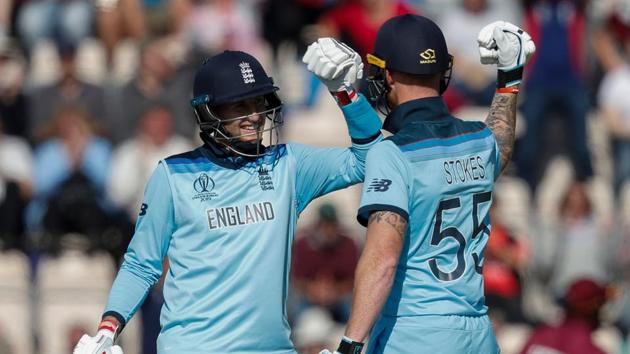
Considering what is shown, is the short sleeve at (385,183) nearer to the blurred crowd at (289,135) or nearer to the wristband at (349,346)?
the wristband at (349,346)

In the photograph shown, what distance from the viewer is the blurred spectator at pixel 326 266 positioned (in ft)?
36.0

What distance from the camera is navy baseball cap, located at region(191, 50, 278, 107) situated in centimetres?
559

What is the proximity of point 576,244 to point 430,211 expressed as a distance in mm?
6244

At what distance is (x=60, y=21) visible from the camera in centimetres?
1311

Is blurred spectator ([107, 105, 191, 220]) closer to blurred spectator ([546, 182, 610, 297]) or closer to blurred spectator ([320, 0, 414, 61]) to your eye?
blurred spectator ([320, 0, 414, 61])

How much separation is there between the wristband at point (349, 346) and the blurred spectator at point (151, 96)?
7169 mm

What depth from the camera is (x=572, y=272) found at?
11.4m

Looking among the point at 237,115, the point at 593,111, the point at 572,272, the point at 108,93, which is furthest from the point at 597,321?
the point at 108,93

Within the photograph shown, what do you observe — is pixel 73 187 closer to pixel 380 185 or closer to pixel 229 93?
pixel 229 93

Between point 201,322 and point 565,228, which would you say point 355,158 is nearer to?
point 201,322

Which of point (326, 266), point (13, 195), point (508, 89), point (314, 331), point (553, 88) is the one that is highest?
point (508, 89)

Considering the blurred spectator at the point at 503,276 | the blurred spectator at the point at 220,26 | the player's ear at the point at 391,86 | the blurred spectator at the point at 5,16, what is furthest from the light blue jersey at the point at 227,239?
the blurred spectator at the point at 5,16

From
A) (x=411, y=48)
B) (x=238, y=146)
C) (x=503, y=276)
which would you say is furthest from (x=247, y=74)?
(x=503, y=276)

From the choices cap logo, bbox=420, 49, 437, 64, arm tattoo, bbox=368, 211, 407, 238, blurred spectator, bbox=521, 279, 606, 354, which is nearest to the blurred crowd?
blurred spectator, bbox=521, 279, 606, 354
